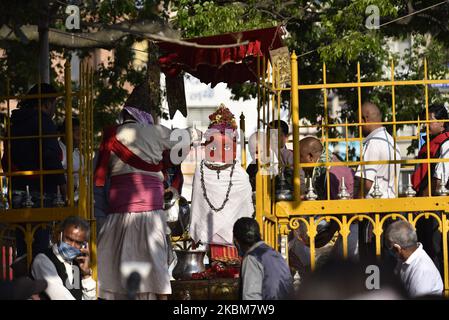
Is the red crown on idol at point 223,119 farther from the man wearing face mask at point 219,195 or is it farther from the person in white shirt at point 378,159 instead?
the person in white shirt at point 378,159

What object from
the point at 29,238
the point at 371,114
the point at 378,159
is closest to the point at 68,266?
the point at 29,238

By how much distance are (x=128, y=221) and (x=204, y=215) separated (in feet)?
7.81

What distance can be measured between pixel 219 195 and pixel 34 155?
9.36 feet

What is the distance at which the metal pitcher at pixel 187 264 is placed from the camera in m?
13.2

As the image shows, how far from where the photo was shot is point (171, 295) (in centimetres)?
1197

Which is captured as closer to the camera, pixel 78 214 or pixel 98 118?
pixel 78 214

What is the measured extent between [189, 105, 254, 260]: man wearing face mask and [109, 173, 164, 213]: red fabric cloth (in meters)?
2.24

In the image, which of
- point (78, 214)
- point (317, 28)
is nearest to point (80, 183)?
point (78, 214)

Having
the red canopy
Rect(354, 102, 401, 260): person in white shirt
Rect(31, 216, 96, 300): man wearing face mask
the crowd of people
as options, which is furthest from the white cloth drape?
Rect(31, 216, 96, 300): man wearing face mask

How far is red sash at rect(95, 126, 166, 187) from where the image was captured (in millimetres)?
11609

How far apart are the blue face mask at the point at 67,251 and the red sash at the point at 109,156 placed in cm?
178

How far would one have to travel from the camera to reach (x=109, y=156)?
38.4 feet

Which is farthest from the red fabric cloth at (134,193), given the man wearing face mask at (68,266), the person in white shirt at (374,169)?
the person in white shirt at (374,169)
